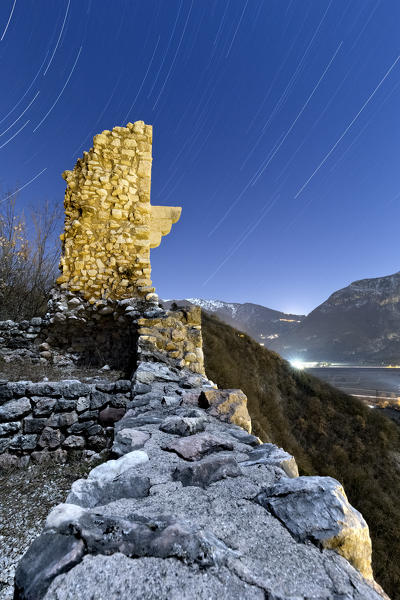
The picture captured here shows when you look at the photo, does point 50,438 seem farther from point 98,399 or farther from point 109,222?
point 109,222

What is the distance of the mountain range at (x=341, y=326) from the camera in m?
98.4

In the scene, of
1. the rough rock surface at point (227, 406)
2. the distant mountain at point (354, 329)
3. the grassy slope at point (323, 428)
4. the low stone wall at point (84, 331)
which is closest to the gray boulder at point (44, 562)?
the rough rock surface at point (227, 406)

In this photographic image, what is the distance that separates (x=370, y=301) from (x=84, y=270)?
151 meters

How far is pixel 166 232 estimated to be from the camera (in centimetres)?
710

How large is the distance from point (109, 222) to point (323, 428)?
31.9 feet

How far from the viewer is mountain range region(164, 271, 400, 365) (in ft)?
323

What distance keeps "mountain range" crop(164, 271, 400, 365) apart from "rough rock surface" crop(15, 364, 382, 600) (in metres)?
86.5

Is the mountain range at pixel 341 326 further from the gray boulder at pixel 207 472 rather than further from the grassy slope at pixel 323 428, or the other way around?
the gray boulder at pixel 207 472

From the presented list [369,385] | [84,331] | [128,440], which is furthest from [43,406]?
[369,385]

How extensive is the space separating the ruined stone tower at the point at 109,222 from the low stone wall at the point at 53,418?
10.6 feet

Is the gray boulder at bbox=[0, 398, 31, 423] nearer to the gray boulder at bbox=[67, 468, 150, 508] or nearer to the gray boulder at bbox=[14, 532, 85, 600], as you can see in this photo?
the gray boulder at bbox=[67, 468, 150, 508]

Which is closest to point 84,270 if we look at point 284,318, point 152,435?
point 152,435

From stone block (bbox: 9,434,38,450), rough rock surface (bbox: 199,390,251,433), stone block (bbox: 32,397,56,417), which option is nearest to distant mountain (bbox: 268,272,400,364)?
rough rock surface (bbox: 199,390,251,433)

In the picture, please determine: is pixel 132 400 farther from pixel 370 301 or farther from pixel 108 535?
pixel 370 301
